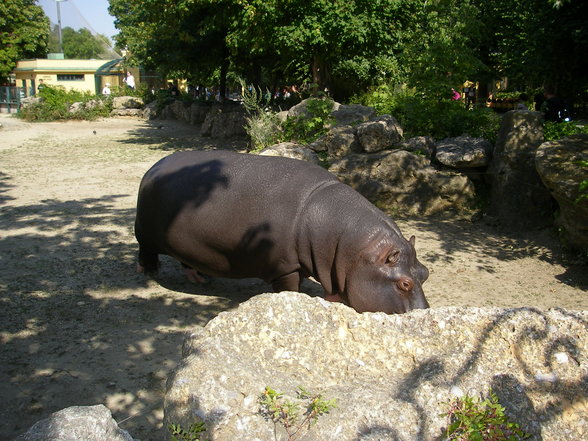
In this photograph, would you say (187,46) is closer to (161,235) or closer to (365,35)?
(365,35)

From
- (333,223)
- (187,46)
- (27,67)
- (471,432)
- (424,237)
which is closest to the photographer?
(471,432)

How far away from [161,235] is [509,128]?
5.72m

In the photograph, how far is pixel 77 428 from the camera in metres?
1.83

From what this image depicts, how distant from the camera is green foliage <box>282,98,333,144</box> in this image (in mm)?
11117

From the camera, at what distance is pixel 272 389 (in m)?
2.33

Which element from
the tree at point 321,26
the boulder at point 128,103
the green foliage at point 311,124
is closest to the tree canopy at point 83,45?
the boulder at point 128,103

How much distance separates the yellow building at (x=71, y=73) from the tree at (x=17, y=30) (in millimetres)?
3012

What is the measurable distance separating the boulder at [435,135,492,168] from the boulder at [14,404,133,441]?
8.14 meters

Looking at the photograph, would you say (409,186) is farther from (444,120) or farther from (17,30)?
(17,30)

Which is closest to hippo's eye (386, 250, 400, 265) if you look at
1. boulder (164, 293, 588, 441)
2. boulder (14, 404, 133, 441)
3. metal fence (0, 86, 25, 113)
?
boulder (164, 293, 588, 441)

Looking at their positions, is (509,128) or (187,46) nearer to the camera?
(509,128)

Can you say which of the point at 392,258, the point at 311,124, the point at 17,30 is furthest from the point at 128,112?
the point at 392,258

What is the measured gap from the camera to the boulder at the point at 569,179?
263 inches

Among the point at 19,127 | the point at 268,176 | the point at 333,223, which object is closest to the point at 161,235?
the point at 268,176
